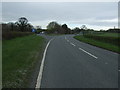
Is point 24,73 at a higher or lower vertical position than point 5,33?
lower

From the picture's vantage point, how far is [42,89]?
20.2ft

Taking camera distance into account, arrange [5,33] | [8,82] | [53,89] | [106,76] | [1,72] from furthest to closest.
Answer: [5,33] < [1,72] < [106,76] < [8,82] < [53,89]

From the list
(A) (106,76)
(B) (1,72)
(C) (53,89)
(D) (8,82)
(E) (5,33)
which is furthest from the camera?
(E) (5,33)

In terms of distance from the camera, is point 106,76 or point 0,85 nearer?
point 0,85

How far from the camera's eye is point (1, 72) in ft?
27.6

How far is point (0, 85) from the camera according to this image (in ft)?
21.4

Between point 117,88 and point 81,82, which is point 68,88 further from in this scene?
point 117,88

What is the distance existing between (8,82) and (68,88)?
2236 mm

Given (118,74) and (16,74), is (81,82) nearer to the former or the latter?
(118,74)

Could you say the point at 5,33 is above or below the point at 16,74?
above

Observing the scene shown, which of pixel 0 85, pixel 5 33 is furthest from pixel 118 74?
pixel 5 33

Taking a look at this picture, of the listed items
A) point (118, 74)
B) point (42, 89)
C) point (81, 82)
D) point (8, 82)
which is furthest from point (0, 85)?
point (118, 74)

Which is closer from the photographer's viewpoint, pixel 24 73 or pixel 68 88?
pixel 68 88

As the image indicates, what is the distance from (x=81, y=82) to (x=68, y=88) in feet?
2.83
